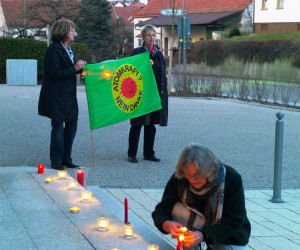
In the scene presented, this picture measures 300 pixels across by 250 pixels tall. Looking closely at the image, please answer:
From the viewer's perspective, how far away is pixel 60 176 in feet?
23.8

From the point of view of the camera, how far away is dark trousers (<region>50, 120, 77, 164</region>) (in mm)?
8180

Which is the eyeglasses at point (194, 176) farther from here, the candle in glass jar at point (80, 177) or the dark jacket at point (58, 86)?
the dark jacket at point (58, 86)

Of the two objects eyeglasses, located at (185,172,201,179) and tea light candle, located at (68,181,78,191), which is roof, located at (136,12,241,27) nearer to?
tea light candle, located at (68,181,78,191)

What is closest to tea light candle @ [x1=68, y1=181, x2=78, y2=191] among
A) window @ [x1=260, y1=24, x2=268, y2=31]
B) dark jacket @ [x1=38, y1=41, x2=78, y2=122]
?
dark jacket @ [x1=38, y1=41, x2=78, y2=122]

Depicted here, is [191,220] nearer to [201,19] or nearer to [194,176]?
[194,176]

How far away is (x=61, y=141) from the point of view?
8.22 m

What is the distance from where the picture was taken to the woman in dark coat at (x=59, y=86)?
8.15 metres

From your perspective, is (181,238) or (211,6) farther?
(211,6)

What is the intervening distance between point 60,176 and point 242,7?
55732 mm

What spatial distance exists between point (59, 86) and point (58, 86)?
0.01 metres

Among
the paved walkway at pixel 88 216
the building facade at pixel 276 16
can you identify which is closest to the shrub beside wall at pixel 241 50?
the building facade at pixel 276 16

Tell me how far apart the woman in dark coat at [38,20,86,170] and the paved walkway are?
530mm

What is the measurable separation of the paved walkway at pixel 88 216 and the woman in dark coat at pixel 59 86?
20.9 inches

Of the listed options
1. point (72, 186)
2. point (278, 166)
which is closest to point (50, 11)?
point (278, 166)
